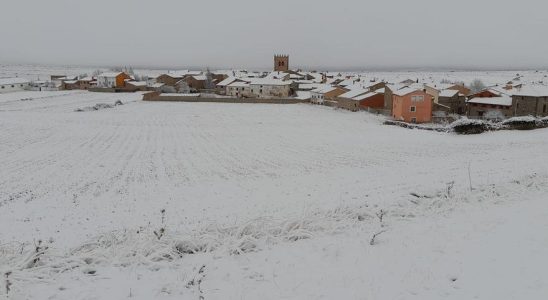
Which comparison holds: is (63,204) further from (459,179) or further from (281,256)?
(459,179)

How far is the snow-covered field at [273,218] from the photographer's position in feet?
24.4

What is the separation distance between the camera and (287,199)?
1695cm

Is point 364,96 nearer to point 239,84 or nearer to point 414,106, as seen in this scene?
point 414,106

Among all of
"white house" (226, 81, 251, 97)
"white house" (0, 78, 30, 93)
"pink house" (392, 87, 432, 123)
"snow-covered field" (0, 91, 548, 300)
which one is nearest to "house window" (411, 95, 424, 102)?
"pink house" (392, 87, 432, 123)

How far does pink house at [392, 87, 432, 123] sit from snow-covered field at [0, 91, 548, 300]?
54.8 feet

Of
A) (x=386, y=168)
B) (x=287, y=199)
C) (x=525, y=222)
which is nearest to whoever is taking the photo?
(x=525, y=222)

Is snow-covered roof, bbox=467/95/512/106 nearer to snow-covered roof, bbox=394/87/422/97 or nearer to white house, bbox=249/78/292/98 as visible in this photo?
snow-covered roof, bbox=394/87/422/97

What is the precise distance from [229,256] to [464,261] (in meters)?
5.24

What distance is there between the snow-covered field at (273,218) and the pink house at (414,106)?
16703mm

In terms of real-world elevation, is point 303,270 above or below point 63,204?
above

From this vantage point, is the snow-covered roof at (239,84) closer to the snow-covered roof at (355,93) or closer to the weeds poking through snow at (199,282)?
the snow-covered roof at (355,93)

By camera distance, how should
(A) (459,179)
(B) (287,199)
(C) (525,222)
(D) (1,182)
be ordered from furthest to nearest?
(D) (1,182) → (A) (459,179) → (B) (287,199) → (C) (525,222)

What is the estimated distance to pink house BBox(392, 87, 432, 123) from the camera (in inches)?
2124

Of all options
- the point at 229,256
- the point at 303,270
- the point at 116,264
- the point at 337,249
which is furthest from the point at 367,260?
the point at 116,264
